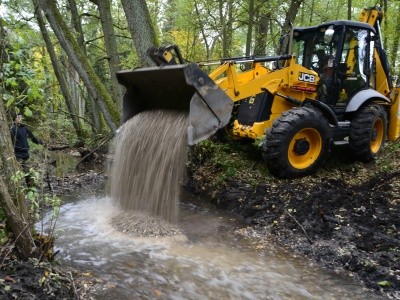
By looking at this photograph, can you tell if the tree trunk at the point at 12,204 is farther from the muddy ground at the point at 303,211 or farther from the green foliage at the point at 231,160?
the green foliage at the point at 231,160

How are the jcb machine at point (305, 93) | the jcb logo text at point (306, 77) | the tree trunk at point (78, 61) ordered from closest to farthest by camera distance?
the jcb machine at point (305, 93), the jcb logo text at point (306, 77), the tree trunk at point (78, 61)

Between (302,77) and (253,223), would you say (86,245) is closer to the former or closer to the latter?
(253,223)

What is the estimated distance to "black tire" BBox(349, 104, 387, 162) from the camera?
7.11 metres

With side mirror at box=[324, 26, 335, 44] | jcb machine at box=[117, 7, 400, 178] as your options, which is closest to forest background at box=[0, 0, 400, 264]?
jcb machine at box=[117, 7, 400, 178]

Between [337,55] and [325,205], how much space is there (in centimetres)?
290

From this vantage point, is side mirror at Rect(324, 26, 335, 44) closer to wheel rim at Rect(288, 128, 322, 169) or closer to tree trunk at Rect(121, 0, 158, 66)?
wheel rim at Rect(288, 128, 322, 169)

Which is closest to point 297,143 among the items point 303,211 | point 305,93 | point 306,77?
point 305,93

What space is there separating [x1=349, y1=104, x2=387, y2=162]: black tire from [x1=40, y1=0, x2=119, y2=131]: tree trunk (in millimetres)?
5177

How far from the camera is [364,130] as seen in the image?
7.09 meters

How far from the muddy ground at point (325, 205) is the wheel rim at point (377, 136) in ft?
0.82

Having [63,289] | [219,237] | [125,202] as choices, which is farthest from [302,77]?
[63,289]

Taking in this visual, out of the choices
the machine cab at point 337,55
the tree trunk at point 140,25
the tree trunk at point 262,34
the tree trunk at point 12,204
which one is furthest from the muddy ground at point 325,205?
the tree trunk at point 262,34

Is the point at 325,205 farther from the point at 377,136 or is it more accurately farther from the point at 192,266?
the point at 377,136

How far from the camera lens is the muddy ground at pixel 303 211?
3553mm
